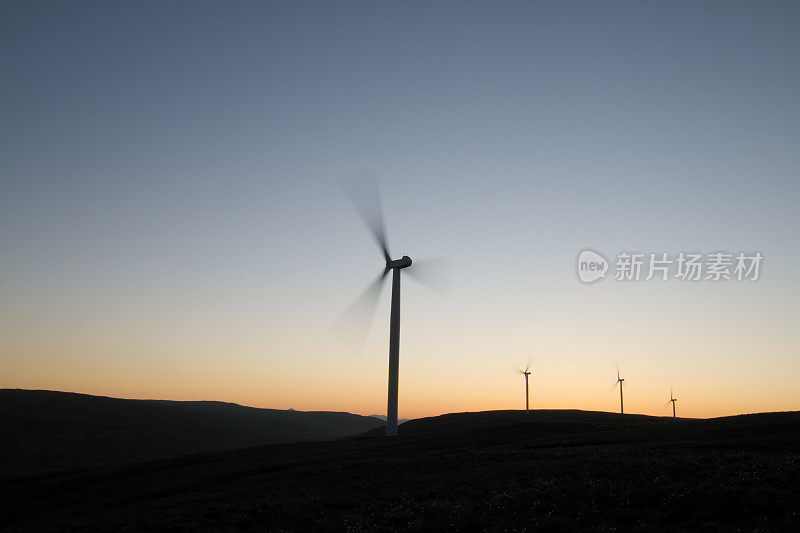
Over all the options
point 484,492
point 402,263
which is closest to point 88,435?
point 402,263

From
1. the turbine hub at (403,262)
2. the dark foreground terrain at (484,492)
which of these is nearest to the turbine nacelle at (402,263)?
the turbine hub at (403,262)

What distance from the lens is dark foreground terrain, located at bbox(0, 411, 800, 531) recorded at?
23734 mm

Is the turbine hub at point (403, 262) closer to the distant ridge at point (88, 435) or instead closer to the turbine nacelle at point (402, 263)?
the turbine nacelle at point (402, 263)

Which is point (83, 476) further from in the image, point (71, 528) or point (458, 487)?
point (458, 487)

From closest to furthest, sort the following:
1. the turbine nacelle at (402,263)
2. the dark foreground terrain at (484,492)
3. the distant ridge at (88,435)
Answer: the dark foreground terrain at (484,492)
the turbine nacelle at (402,263)
the distant ridge at (88,435)

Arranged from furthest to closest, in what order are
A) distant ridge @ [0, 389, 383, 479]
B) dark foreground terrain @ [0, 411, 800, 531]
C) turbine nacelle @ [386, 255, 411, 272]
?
1. distant ridge @ [0, 389, 383, 479]
2. turbine nacelle @ [386, 255, 411, 272]
3. dark foreground terrain @ [0, 411, 800, 531]

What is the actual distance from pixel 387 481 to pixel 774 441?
28.4 meters

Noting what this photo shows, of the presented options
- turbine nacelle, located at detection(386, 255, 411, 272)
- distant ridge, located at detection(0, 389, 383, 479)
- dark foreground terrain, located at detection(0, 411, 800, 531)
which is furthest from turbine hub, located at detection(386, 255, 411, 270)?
distant ridge, located at detection(0, 389, 383, 479)

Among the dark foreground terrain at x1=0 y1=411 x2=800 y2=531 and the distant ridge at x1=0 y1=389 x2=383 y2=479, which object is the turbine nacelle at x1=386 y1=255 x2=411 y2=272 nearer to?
the dark foreground terrain at x1=0 y1=411 x2=800 y2=531

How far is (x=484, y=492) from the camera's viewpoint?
29.5 metres

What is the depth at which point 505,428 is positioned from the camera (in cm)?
7369

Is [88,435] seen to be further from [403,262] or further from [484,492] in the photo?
[484,492]

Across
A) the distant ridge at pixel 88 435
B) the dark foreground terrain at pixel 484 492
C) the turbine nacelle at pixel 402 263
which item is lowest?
the distant ridge at pixel 88 435

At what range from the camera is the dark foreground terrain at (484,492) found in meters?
23.7
